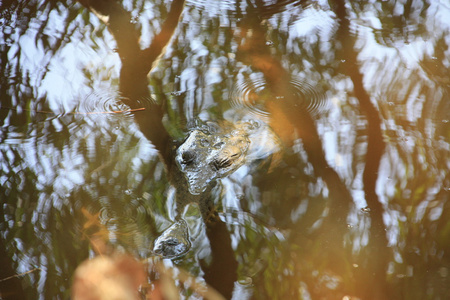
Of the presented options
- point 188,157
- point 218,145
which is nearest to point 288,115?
point 218,145

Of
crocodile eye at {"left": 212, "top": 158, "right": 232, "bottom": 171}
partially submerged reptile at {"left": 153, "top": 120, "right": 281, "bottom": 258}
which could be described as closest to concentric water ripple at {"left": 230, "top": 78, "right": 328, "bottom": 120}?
partially submerged reptile at {"left": 153, "top": 120, "right": 281, "bottom": 258}

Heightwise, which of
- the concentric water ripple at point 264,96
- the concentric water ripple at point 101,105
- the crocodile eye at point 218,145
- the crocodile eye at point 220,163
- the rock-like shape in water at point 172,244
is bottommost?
the rock-like shape in water at point 172,244

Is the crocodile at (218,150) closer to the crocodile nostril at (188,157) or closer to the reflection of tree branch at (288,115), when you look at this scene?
the crocodile nostril at (188,157)

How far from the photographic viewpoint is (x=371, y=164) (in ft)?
6.70

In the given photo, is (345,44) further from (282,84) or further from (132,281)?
(132,281)

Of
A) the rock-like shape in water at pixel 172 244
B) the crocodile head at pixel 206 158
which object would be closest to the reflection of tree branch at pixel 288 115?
the crocodile head at pixel 206 158

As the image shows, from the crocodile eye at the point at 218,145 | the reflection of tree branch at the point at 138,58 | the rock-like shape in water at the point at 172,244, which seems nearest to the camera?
the rock-like shape in water at the point at 172,244

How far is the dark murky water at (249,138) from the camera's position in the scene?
170 centimetres

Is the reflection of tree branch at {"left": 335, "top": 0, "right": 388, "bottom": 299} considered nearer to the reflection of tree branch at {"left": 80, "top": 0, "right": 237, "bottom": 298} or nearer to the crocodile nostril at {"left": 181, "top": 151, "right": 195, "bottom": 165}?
the reflection of tree branch at {"left": 80, "top": 0, "right": 237, "bottom": 298}

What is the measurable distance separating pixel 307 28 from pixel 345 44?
0.93ft

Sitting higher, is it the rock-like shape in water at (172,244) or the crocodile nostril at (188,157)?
the crocodile nostril at (188,157)

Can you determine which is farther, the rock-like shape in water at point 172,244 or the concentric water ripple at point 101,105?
the concentric water ripple at point 101,105

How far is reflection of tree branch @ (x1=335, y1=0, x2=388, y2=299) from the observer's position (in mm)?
1686

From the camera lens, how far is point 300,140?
213 centimetres
